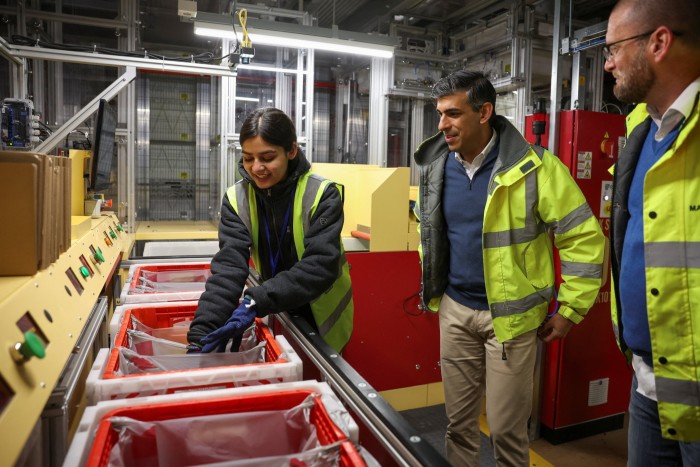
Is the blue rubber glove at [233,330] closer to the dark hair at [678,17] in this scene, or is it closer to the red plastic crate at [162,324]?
the red plastic crate at [162,324]

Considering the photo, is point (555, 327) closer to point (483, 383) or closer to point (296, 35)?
point (483, 383)

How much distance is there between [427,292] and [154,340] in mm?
1199

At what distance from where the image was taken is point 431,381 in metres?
3.89

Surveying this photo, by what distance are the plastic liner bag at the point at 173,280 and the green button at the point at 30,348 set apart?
1.16 meters

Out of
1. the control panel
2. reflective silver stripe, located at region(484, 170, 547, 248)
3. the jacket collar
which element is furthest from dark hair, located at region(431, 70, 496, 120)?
the control panel

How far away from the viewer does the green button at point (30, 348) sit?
3.02 feet

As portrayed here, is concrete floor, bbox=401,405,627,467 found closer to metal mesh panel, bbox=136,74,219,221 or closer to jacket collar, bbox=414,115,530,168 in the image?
jacket collar, bbox=414,115,530,168

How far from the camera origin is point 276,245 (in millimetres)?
1899

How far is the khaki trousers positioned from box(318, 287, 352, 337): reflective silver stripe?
0.50 meters

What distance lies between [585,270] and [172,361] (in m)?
1.53

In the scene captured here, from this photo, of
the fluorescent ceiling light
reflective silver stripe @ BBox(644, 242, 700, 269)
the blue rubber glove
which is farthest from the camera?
the fluorescent ceiling light

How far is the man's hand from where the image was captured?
6.56 feet

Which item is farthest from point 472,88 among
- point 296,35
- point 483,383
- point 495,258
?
point 296,35

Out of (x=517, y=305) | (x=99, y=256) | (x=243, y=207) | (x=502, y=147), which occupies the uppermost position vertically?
(x=502, y=147)
